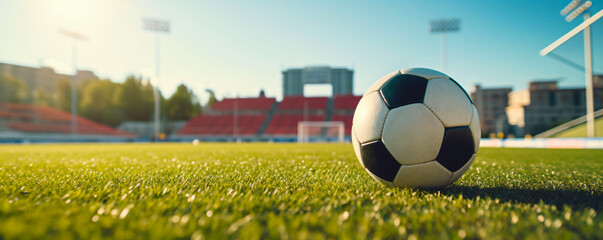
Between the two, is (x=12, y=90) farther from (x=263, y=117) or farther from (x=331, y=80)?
(x=331, y=80)

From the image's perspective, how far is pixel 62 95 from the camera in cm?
5109

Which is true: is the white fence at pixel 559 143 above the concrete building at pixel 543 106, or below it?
below

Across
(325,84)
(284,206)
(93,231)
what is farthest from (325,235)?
(325,84)

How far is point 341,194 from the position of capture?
2066 millimetres

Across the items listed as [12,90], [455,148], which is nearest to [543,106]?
[455,148]

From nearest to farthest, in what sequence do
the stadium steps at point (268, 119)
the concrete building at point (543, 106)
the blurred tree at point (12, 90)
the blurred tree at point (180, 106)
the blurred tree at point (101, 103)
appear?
the blurred tree at point (12, 90) → the concrete building at point (543, 106) → the stadium steps at point (268, 119) → the blurred tree at point (101, 103) → the blurred tree at point (180, 106)

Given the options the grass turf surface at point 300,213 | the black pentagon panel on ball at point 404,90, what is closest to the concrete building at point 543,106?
the black pentagon panel on ball at point 404,90

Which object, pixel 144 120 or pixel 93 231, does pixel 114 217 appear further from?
pixel 144 120

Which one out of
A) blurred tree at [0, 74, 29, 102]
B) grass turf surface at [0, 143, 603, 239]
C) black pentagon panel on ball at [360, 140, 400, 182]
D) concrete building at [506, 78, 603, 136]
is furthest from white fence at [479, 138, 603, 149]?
blurred tree at [0, 74, 29, 102]

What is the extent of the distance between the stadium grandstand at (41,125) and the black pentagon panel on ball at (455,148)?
34958mm

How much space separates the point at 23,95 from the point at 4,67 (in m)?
5.82

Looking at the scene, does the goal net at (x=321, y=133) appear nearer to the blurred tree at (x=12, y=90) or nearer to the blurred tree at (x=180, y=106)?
the blurred tree at (x=180, y=106)

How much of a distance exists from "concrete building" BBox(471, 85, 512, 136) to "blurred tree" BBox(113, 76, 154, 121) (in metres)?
53.6

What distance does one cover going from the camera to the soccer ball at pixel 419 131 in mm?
2150
